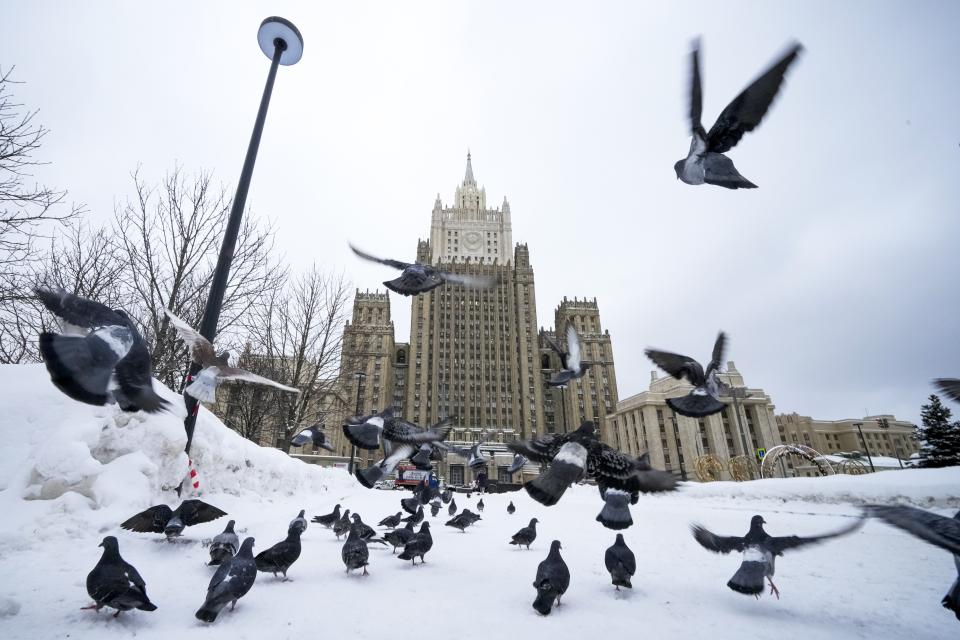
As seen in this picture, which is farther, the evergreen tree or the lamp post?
the evergreen tree

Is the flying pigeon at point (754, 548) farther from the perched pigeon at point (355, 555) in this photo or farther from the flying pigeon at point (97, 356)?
the flying pigeon at point (97, 356)

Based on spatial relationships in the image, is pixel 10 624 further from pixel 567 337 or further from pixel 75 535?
pixel 567 337

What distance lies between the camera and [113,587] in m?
3.07

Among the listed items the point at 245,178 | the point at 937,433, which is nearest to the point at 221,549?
the point at 245,178

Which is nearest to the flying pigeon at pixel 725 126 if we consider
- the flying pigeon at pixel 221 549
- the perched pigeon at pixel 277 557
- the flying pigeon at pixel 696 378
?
the flying pigeon at pixel 696 378

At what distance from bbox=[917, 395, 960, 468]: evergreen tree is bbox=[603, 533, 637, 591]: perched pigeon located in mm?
34441

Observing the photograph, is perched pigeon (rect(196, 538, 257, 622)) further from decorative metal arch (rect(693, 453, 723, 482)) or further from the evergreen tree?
the evergreen tree

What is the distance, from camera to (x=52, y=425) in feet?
18.2

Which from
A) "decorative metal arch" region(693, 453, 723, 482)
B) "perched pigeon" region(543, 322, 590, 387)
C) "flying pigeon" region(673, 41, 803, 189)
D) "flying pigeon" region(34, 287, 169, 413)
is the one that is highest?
"flying pigeon" region(673, 41, 803, 189)

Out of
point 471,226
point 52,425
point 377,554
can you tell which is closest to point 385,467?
point 377,554

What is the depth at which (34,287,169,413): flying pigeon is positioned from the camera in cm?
241

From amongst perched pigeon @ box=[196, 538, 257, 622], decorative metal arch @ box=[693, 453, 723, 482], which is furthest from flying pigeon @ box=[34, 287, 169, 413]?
decorative metal arch @ box=[693, 453, 723, 482]

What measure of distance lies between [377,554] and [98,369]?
17.1 ft

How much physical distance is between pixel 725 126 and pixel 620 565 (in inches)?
193
